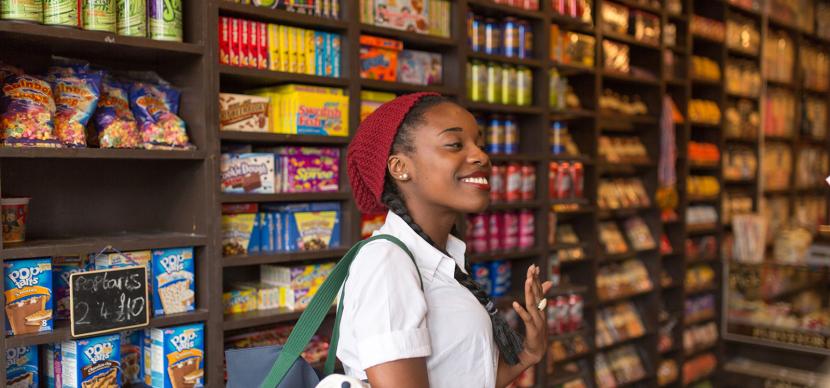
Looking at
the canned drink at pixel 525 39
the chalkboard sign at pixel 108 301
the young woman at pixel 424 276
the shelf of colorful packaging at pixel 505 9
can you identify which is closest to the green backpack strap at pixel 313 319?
the young woman at pixel 424 276

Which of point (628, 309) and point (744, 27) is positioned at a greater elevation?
point (744, 27)

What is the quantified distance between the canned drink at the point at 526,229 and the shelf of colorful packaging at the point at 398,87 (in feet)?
2.88

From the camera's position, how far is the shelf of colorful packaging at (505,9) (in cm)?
341

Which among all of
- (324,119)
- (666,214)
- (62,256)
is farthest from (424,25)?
(666,214)

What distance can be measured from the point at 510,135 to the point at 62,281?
2.23 m

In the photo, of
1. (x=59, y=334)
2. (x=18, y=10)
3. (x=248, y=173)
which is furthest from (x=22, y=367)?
(x=18, y=10)

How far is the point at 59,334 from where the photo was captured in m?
2.14

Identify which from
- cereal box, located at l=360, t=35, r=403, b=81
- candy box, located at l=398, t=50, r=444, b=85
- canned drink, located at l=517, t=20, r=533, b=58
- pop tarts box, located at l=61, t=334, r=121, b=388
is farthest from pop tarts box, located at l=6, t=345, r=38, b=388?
canned drink, located at l=517, t=20, r=533, b=58

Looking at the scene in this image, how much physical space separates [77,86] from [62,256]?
21.5 inches

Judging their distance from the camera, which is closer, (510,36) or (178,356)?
(178,356)

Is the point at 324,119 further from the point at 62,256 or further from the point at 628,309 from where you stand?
the point at 628,309

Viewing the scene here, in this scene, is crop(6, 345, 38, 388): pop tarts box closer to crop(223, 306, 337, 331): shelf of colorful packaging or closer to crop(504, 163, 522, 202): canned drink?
crop(223, 306, 337, 331): shelf of colorful packaging

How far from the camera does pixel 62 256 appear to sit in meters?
2.28

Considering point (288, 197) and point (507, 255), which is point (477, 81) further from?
point (288, 197)
